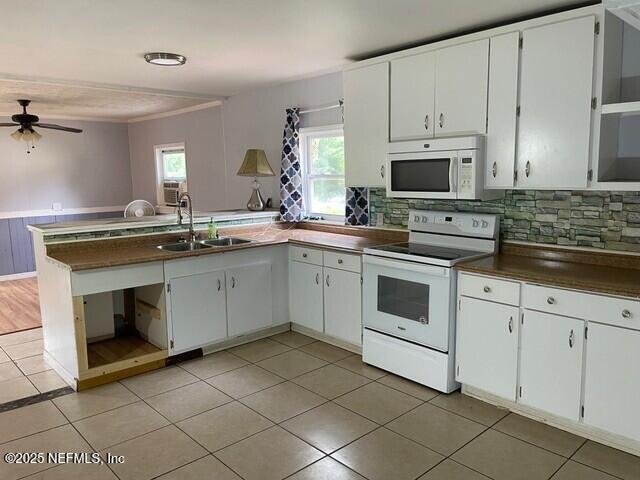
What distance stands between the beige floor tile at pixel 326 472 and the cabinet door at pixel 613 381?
4.08 feet

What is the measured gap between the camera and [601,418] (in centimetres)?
251

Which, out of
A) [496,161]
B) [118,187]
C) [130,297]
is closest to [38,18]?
[130,297]

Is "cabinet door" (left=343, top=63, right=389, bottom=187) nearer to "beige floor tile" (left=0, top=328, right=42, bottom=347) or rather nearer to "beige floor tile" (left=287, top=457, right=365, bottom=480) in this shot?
"beige floor tile" (left=287, top=457, right=365, bottom=480)

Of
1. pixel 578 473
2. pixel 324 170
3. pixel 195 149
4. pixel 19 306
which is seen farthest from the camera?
pixel 195 149

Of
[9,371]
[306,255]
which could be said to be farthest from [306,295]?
[9,371]

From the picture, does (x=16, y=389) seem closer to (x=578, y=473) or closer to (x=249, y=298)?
(x=249, y=298)

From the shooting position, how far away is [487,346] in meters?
2.94

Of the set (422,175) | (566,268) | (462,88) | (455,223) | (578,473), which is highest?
(462,88)

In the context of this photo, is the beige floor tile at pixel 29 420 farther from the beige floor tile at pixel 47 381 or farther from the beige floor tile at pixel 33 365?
the beige floor tile at pixel 33 365

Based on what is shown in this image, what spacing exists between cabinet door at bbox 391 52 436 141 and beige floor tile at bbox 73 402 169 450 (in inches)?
98.2

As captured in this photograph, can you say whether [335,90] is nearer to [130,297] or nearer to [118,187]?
[130,297]

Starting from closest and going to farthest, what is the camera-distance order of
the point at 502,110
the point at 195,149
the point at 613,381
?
the point at 613,381 → the point at 502,110 → the point at 195,149

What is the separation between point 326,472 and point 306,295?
1.93 metres

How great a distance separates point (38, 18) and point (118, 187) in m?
5.44
